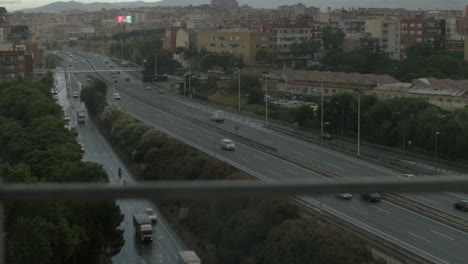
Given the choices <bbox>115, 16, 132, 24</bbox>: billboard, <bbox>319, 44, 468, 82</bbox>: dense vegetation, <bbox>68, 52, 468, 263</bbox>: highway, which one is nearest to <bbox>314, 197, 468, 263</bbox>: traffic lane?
<bbox>68, 52, 468, 263</bbox>: highway

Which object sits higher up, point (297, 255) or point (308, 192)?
point (308, 192)

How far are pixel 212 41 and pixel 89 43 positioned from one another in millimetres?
12351

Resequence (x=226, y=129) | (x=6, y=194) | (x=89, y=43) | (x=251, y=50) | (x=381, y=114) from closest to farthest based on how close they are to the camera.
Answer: (x=6, y=194) < (x=381, y=114) < (x=226, y=129) < (x=251, y=50) < (x=89, y=43)

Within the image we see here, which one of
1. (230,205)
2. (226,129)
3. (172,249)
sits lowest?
(226,129)

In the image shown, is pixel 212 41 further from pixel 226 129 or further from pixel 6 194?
pixel 6 194

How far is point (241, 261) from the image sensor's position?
664 mm

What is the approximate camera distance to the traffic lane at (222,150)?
6.17 m

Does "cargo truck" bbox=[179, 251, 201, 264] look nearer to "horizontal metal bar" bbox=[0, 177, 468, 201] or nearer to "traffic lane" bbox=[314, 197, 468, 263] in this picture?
"traffic lane" bbox=[314, 197, 468, 263]

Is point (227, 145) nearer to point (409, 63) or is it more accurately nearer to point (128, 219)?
point (128, 219)

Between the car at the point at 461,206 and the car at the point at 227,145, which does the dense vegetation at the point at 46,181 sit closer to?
the car at the point at 461,206

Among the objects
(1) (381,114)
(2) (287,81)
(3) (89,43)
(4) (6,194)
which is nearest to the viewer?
(4) (6,194)

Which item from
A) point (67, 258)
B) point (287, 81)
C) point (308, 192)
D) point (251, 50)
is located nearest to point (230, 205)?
point (308, 192)

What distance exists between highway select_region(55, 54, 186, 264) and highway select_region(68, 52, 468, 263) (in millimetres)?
223

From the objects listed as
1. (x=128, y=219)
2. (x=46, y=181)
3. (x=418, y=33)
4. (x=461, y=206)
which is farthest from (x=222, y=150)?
(x=418, y=33)
